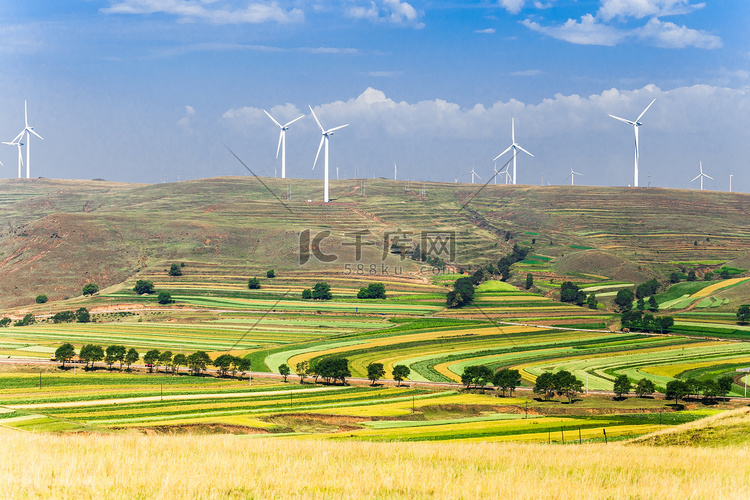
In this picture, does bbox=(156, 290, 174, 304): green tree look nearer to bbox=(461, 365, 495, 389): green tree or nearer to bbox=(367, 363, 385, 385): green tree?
bbox=(367, 363, 385, 385): green tree

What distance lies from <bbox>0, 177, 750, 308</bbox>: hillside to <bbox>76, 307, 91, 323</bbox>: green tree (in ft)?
68.1

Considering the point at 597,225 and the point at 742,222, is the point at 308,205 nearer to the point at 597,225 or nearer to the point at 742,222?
the point at 597,225

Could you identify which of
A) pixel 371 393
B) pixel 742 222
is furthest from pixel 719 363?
pixel 742 222

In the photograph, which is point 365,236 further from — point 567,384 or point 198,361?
point 567,384

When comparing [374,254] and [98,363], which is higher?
[374,254]

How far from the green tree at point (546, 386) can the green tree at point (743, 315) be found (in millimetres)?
48427

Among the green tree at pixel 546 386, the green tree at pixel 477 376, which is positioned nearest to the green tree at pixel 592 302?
the green tree at pixel 477 376

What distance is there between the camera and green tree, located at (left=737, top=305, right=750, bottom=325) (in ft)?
294

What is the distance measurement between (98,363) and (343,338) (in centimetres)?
2759

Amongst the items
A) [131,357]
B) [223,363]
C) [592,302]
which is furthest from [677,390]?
[592,302]

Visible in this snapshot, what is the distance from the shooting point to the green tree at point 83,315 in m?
93.1

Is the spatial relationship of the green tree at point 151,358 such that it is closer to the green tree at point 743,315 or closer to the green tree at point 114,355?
the green tree at point 114,355

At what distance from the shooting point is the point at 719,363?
221 ft

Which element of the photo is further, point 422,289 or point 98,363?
point 422,289
